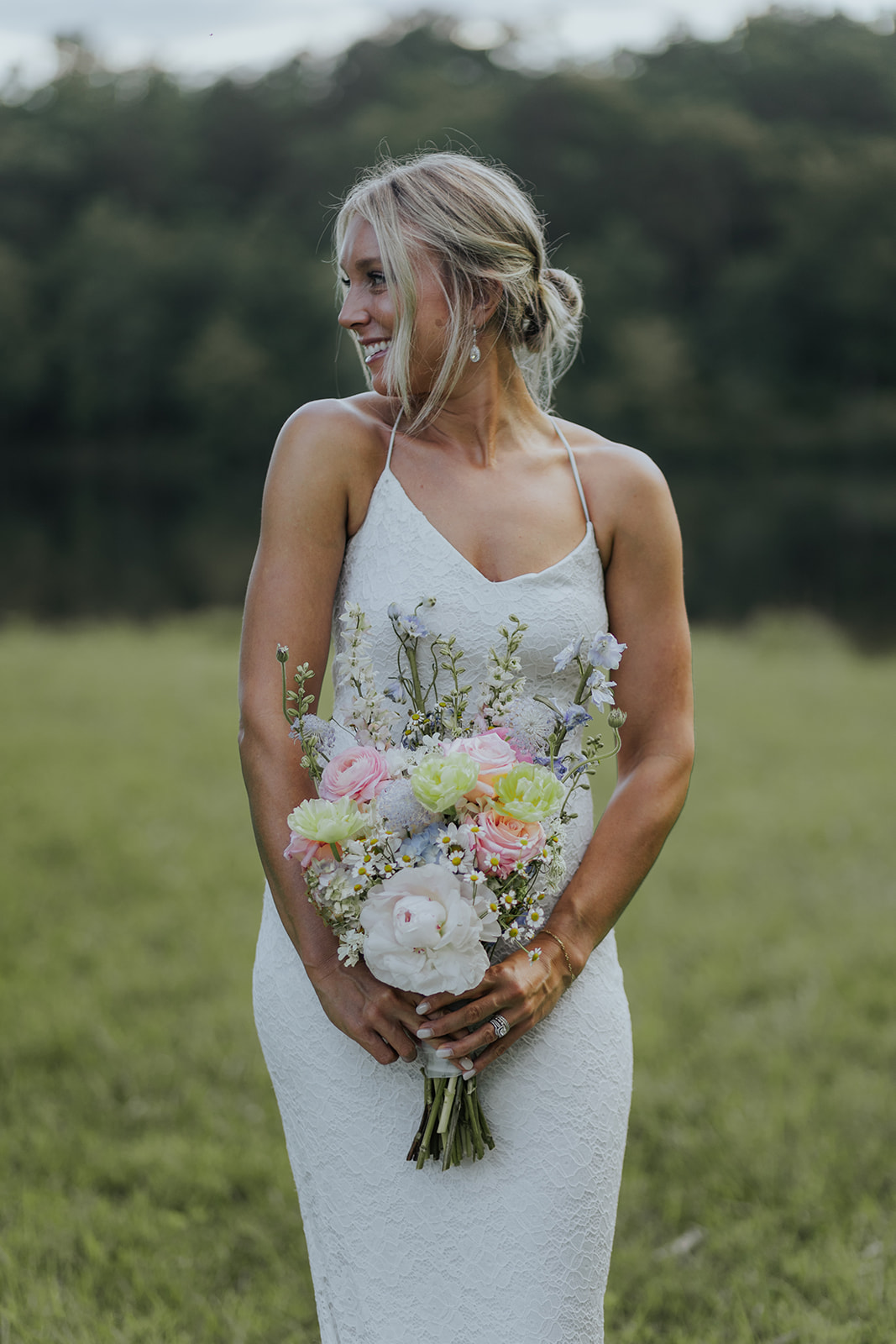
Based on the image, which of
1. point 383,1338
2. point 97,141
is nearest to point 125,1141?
point 383,1338

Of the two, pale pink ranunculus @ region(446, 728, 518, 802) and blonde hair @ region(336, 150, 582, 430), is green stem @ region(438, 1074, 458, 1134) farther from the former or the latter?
blonde hair @ region(336, 150, 582, 430)

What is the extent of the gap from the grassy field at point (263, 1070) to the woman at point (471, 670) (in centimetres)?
135

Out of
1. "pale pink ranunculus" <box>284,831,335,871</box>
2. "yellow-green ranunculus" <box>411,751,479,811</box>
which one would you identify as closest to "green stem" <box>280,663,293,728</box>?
"pale pink ranunculus" <box>284,831,335,871</box>

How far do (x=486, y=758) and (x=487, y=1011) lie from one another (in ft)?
1.50

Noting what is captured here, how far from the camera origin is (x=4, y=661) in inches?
524

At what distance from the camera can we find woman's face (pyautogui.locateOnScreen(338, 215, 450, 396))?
2.31 metres

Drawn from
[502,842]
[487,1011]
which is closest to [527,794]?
[502,842]

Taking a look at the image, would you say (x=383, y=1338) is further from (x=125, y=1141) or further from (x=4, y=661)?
(x=4, y=661)

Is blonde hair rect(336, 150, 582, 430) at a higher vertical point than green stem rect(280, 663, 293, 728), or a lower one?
higher

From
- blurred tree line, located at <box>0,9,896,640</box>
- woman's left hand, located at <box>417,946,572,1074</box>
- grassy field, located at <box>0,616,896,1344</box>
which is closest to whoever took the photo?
woman's left hand, located at <box>417,946,572,1074</box>

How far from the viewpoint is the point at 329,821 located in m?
1.85

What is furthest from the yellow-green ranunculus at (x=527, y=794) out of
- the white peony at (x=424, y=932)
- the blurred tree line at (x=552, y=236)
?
Result: the blurred tree line at (x=552, y=236)

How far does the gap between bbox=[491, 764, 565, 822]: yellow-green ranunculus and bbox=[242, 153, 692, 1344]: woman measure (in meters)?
0.40

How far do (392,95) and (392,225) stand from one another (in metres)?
63.4
